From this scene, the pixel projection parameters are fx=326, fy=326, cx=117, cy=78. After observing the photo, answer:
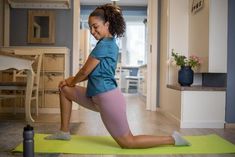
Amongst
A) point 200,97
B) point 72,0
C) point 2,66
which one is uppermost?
point 72,0

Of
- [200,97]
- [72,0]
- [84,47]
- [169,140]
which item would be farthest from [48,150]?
[84,47]

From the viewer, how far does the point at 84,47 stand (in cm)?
636

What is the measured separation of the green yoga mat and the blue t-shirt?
368mm

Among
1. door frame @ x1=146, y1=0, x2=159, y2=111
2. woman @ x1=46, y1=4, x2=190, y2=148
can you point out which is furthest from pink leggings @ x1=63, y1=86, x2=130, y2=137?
door frame @ x1=146, y1=0, x2=159, y2=111

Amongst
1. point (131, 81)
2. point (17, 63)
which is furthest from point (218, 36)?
point (131, 81)

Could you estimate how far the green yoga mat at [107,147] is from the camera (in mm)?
2027

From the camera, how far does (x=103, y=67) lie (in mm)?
2072

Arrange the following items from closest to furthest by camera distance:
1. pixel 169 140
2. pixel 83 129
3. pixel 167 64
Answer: pixel 169 140, pixel 83 129, pixel 167 64

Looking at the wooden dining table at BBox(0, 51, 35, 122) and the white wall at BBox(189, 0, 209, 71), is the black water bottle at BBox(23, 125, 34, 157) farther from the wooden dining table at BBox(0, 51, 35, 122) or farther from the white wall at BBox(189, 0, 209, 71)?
the white wall at BBox(189, 0, 209, 71)

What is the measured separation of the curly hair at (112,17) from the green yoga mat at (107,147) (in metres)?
0.76

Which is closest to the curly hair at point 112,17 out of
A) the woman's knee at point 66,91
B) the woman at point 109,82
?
the woman at point 109,82

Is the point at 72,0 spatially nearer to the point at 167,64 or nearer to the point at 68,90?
the point at 167,64

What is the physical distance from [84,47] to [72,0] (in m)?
1.59

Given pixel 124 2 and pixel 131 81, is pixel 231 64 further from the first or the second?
pixel 131 81
